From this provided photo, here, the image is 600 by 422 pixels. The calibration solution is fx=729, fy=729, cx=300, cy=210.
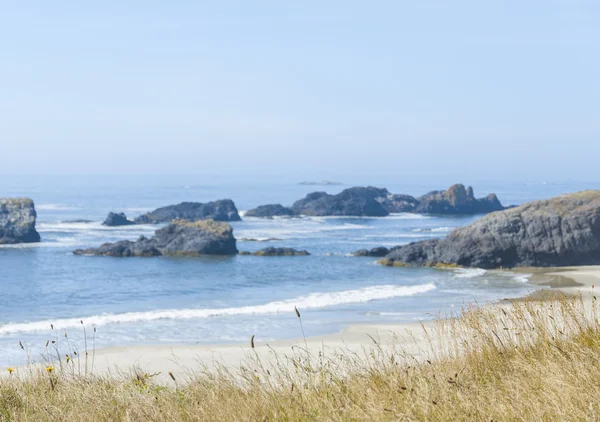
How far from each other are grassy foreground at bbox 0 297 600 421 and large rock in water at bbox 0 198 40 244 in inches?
1797

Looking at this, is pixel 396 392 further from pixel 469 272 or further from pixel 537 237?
pixel 537 237

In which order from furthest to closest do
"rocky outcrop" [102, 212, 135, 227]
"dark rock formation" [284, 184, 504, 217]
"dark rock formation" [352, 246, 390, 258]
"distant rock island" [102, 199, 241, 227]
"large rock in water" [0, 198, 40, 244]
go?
"dark rock formation" [284, 184, 504, 217]
"distant rock island" [102, 199, 241, 227]
"rocky outcrop" [102, 212, 135, 227]
"large rock in water" [0, 198, 40, 244]
"dark rock formation" [352, 246, 390, 258]

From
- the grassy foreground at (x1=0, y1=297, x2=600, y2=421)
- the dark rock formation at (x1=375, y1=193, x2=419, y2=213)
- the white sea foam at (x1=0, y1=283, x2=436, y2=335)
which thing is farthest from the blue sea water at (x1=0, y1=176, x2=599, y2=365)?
the dark rock formation at (x1=375, y1=193, x2=419, y2=213)

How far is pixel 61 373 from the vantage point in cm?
739

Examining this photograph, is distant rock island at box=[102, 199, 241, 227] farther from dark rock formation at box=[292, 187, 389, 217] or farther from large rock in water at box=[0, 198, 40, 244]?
large rock in water at box=[0, 198, 40, 244]

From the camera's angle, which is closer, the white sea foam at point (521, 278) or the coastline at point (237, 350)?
the coastline at point (237, 350)

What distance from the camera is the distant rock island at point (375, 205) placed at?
3305 inches

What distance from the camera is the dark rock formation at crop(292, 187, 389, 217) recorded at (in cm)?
8475

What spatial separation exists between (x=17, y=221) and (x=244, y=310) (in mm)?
33282

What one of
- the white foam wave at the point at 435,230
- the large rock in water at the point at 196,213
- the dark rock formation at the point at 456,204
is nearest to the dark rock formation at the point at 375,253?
the white foam wave at the point at 435,230

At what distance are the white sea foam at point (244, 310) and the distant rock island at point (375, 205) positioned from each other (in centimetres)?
5255

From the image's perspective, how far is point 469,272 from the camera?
1313 inches

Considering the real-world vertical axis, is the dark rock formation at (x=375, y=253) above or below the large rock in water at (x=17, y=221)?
below

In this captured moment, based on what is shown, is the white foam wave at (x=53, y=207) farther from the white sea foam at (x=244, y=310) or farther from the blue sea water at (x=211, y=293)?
the white sea foam at (x=244, y=310)
